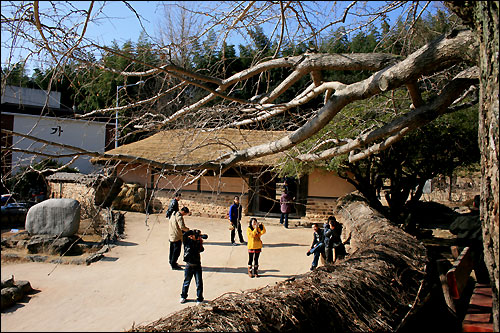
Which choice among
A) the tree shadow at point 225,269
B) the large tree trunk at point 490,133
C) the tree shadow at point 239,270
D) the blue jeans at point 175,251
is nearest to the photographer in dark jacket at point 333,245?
the tree shadow at point 239,270

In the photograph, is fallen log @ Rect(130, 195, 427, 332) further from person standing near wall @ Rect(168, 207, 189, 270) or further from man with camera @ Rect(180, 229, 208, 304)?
person standing near wall @ Rect(168, 207, 189, 270)

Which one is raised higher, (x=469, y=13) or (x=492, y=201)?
(x=469, y=13)

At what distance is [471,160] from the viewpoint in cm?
1019

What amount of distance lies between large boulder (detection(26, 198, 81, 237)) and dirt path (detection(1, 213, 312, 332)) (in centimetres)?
147

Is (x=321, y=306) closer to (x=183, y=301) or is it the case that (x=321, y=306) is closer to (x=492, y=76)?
(x=492, y=76)

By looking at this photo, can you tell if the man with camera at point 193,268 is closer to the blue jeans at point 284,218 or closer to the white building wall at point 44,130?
the white building wall at point 44,130

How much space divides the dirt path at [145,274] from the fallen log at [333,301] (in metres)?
0.54

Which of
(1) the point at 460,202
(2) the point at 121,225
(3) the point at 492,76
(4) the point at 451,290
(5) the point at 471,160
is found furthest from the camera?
(1) the point at 460,202

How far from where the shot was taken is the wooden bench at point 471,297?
3423 mm

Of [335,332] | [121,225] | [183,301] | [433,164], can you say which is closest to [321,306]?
[335,332]

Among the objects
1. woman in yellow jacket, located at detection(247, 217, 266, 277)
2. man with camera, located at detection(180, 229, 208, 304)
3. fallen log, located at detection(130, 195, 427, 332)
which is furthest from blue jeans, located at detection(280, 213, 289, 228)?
fallen log, located at detection(130, 195, 427, 332)

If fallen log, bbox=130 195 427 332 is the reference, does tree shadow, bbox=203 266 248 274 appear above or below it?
below

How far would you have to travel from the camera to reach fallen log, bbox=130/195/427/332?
9.26ft

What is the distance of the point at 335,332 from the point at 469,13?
8.99 ft
